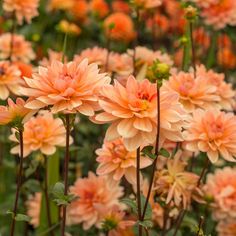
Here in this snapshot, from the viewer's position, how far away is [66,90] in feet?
3.80

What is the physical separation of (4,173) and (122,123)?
1101 mm

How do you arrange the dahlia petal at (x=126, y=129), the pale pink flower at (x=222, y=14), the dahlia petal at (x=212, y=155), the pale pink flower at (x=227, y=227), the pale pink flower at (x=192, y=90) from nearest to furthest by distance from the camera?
1. the dahlia petal at (x=126, y=129)
2. the dahlia petal at (x=212, y=155)
3. the pale pink flower at (x=192, y=90)
4. the pale pink flower at (x=227, y=227)
5. the pale pink flower at (x=222, y=14)

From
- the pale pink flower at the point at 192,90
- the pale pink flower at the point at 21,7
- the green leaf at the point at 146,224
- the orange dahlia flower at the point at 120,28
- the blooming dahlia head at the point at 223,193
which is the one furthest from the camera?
the orange dahlia flower at the point at 120,28

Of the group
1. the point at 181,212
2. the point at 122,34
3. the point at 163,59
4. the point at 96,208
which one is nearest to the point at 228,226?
the point at 181,212

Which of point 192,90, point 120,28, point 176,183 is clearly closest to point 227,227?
point 176,183

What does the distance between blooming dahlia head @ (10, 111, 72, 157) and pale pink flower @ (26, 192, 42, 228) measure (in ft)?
0.99

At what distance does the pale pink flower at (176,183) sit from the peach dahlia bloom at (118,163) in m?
0.10

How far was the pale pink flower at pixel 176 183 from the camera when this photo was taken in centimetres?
147

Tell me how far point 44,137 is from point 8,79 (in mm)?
242

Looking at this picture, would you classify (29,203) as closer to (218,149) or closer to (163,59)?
(163,59)

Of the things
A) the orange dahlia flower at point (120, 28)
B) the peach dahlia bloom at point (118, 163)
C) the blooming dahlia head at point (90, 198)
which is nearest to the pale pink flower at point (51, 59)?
the blooming dahlia head at point (90, 198)

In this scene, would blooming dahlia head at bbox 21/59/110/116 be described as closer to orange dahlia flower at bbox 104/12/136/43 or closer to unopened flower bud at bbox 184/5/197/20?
unopened flower bud at bbox 184/5/197/20

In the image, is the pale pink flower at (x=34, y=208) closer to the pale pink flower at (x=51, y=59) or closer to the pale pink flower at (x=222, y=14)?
the pale pink flower at (x=51, y=59)

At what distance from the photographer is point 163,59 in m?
1.86
